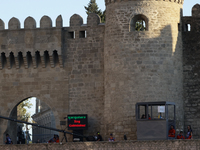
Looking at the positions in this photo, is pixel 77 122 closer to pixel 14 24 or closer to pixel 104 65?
pixel 104 65

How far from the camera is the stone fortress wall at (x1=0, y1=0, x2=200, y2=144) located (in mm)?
27953

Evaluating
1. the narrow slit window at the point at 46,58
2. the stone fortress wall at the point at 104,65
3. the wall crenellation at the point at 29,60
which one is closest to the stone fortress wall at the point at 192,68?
the stone fortress wall at the point at 104,65

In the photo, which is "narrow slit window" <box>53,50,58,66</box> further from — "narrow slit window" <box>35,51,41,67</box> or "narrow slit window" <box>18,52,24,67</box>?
"narrow slit window" <box>18,52,24,67</box>

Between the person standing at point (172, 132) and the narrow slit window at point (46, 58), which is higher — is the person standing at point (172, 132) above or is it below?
below

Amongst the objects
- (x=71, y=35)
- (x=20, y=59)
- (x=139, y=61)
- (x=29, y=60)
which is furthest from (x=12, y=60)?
(x=139, y=61)

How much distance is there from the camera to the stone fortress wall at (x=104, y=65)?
2795cm

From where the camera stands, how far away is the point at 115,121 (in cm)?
2791

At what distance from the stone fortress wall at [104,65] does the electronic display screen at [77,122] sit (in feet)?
1.62

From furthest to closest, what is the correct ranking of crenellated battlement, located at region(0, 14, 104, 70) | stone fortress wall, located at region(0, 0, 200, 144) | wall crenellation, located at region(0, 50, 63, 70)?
1. wall crenellation, located at region(0, 50, 63, 70)
2. crenellated battlement, located at region(0, 14, 104, 70)
3. stone fortress wall, located at region(0, 0, 200, 144)

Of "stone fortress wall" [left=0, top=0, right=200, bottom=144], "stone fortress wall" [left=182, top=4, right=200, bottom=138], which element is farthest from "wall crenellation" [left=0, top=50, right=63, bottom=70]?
"stone fortress wall" [left=182, top=4, right=200, bottom=138]

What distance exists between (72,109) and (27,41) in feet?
14.2

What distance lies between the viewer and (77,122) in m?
29.0

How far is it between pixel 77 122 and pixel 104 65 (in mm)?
3161

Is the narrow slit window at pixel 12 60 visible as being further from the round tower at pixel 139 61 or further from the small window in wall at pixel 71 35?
the round tower at pixel 139 61
